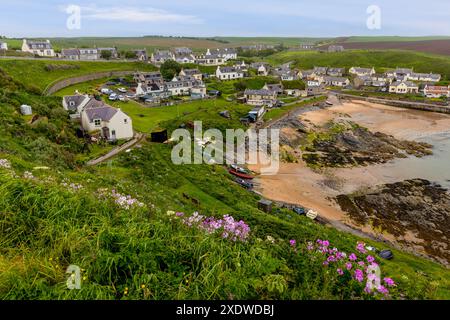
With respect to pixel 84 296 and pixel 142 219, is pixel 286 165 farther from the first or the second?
pixel 84 296

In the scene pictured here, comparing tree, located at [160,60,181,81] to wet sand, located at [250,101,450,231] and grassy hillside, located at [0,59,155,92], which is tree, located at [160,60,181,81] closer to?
grassy hillside, located at [0,59,155,92]

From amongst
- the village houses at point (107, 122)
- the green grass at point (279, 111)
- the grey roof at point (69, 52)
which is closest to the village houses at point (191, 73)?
the green grass at point (279, 111)

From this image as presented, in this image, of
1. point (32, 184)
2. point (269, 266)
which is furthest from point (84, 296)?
point (32, 184)

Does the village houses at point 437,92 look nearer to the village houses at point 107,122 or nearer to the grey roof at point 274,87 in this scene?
the grey roof at point 274,87

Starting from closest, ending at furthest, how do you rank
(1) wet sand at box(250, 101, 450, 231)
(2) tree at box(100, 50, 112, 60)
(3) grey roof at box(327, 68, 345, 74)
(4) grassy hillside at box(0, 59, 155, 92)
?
(1) wet sand at box(250, 101, 450, 231) → (4) grassy hillside at box(0, 59, 155, 92) → (2) tree at box(100, 50, 112, 60) → (3) grey roof at box(327, 68, 345, 74)

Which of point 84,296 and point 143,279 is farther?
point 143,279

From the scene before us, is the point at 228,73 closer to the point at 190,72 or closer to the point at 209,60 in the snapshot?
the point at 190,72

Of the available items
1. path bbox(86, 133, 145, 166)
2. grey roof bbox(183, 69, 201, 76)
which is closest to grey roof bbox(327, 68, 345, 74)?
grey roof bbox(183, 69, 201, 76)
